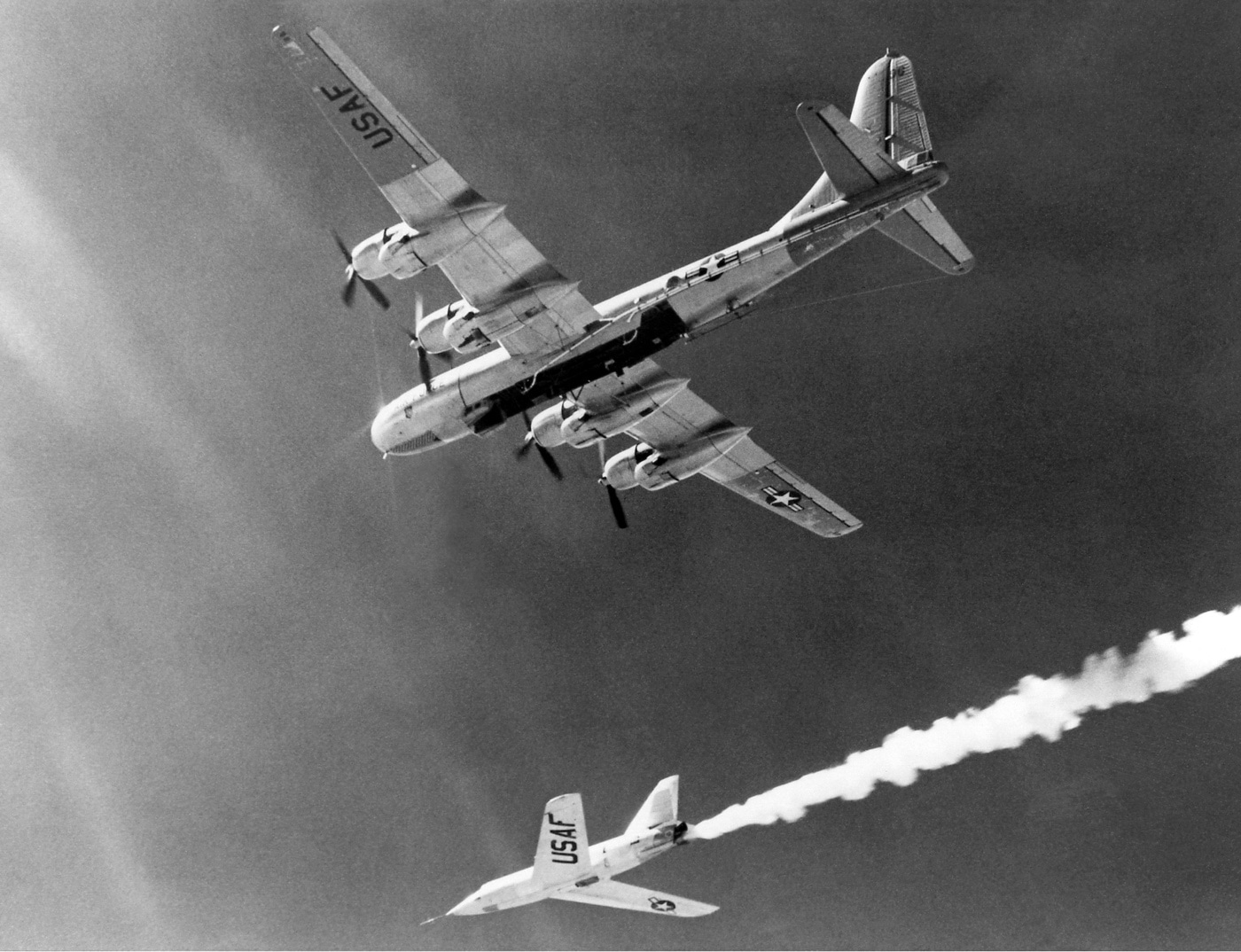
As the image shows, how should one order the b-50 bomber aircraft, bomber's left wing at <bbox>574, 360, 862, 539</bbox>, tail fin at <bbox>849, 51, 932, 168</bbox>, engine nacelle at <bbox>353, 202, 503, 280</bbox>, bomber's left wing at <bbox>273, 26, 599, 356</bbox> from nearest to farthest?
bomber's left wing at <bbox>273, 26, 599, 356</bbox> → the b-50 bomber aircraft → engine nacelle at <bbox>353, 202, 503, 280</bbox> → tail fin at <bbox>849, 51, 932, 168</bbox> → bomber's left wing at <bbox>574, 360, 862, 539</bbox>

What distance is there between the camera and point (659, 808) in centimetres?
5109

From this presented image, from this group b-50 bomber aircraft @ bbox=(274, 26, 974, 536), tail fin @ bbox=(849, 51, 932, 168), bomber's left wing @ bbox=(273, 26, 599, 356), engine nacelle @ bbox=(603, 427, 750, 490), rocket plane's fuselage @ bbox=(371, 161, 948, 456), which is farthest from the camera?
engine nacelle @ bbox=(603, 427, 750, 490)

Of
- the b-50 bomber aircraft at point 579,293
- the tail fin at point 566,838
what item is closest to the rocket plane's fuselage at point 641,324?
the b-50 bomber aircraft at point 579,293

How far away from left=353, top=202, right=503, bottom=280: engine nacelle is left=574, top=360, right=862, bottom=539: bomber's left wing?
26.1ft

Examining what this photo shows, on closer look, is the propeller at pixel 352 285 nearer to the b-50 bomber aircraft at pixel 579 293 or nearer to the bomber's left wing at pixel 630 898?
the b-50 bomber aircraft at pixel 579 293

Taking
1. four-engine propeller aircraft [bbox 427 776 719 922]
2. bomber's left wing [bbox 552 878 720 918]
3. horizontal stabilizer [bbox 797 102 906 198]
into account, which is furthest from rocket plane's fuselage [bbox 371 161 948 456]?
bomber's left wing [bbox 552 878 720 918]

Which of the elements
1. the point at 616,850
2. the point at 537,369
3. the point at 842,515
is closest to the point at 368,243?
the point at 537,369

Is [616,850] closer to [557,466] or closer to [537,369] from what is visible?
[557,466]

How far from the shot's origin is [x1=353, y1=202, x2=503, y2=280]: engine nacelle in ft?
113

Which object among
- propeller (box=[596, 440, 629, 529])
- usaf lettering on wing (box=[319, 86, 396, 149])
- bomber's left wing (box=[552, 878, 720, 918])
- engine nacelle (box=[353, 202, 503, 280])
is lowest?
bomber's left wing (box=[552, 878, 720, 918])

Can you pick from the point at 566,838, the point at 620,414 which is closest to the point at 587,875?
the point at 566,838

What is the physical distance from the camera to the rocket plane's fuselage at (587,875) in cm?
4809

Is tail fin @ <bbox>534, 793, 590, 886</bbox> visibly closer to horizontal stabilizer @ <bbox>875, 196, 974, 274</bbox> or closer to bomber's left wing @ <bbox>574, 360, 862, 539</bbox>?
bomber's left wing @ <bbox>574, 360, 862, 539</bbox>

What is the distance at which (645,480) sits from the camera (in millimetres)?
43781
